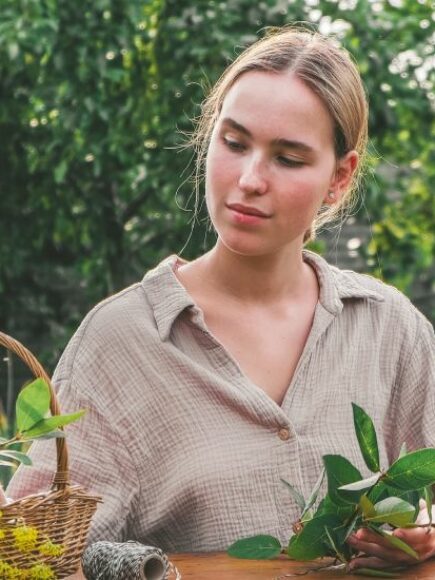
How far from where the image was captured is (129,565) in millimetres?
1582

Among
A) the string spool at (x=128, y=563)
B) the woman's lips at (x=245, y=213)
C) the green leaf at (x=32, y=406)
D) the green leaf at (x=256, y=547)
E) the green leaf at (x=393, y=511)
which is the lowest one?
the green leaf at (x=256, y=547)

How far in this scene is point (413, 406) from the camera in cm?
217

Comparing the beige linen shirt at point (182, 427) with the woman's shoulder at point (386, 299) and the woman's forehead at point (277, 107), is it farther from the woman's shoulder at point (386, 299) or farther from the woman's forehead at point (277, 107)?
the woman's forehead at point (277, 107)

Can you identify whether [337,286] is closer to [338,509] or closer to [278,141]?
[278,141]

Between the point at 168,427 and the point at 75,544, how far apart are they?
16.0 inches

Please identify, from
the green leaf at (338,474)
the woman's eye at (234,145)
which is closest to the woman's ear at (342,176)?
the woman's eye at (234,145)

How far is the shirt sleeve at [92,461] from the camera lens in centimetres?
192

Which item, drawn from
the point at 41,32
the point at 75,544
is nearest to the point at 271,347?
the point at 75,544

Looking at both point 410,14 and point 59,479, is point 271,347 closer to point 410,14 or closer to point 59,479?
point 59,479

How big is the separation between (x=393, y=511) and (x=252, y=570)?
23 centimetres

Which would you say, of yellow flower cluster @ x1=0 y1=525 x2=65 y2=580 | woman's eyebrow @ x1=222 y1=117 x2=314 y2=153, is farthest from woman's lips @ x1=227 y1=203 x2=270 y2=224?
yellow flower cluster @ x1=0 y1=525 x2=65 y2=580

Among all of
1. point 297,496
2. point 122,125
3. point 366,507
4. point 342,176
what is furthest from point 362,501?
point 122,125

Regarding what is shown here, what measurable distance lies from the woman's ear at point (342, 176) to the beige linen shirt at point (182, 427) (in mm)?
243

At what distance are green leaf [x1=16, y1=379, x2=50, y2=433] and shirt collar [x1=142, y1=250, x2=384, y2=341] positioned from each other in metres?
0.51
